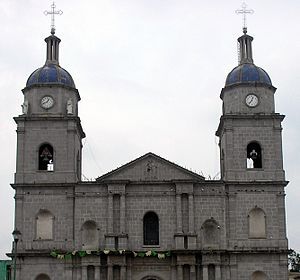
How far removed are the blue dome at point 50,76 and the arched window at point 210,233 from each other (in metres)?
11.8

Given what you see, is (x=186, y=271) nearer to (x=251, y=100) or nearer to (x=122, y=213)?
(x=122, y=213)

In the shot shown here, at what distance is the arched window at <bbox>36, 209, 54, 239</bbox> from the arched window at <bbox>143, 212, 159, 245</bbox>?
5.43m

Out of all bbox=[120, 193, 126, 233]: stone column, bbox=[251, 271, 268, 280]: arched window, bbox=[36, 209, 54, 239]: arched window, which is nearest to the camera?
bbox=[251, 271, 268, 280]: arched window

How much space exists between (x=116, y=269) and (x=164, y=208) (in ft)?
14.7

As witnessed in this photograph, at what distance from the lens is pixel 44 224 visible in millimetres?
44844

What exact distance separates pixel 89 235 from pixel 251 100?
12.5m

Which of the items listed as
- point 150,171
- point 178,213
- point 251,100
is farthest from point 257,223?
point 251,100

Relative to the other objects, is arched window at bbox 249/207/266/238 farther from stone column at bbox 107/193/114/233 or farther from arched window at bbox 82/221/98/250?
arched window at bbox 82/221/98/250

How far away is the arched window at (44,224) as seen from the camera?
4462cm

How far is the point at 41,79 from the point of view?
47.0m

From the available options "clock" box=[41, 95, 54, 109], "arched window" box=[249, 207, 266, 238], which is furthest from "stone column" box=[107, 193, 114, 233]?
"arched window" box=[249, 207, 266, 238]

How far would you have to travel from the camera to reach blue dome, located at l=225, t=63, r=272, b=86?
1845 inches

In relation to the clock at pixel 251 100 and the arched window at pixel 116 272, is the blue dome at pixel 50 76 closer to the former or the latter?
the clock at pixel 251 100

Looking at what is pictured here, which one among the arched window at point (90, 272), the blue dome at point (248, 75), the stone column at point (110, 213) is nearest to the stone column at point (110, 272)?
the arched window at point (90, 272)
